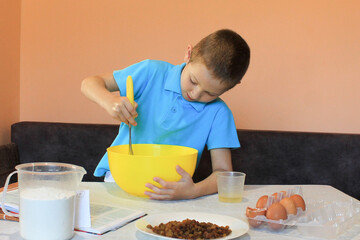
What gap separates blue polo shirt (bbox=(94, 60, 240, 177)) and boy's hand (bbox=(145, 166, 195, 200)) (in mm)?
319

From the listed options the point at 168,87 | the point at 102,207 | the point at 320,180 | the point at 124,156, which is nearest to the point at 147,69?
the point at 168,87

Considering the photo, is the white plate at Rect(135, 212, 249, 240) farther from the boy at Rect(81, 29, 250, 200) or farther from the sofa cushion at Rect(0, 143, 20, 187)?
the sofa cushion at Rect(0, 143, 20, 187)

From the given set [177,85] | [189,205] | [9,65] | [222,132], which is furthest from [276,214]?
[9,65]

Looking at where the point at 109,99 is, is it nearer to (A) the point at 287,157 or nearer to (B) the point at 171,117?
(B) the point at 171,117

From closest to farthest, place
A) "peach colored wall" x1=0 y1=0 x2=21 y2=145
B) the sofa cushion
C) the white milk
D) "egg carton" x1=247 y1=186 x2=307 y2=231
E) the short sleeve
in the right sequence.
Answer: the white milk, "egg carton" x1=247 y1=186 x2=307 y2=231, the short sleeve, the sofa cushion, "peach colored wall" x1=0 y1=0 x2=21 y2=145

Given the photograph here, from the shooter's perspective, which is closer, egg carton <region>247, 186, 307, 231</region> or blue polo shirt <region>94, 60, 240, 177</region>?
egg carton <region>247, 186, 307, 231</region>

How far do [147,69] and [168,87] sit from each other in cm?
11

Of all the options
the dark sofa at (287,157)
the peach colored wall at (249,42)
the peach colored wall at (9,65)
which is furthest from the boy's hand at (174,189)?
the peach colored wall at (9,65)

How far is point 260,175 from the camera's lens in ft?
6.96

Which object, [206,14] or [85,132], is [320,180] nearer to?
[206,14]

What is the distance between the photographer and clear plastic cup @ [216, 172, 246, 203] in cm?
115

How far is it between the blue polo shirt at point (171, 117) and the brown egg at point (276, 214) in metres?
0.54

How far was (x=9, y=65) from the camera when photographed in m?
2.24

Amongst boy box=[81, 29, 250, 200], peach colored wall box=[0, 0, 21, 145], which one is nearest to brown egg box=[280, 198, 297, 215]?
boy box=[81, 29, 250, 200]
